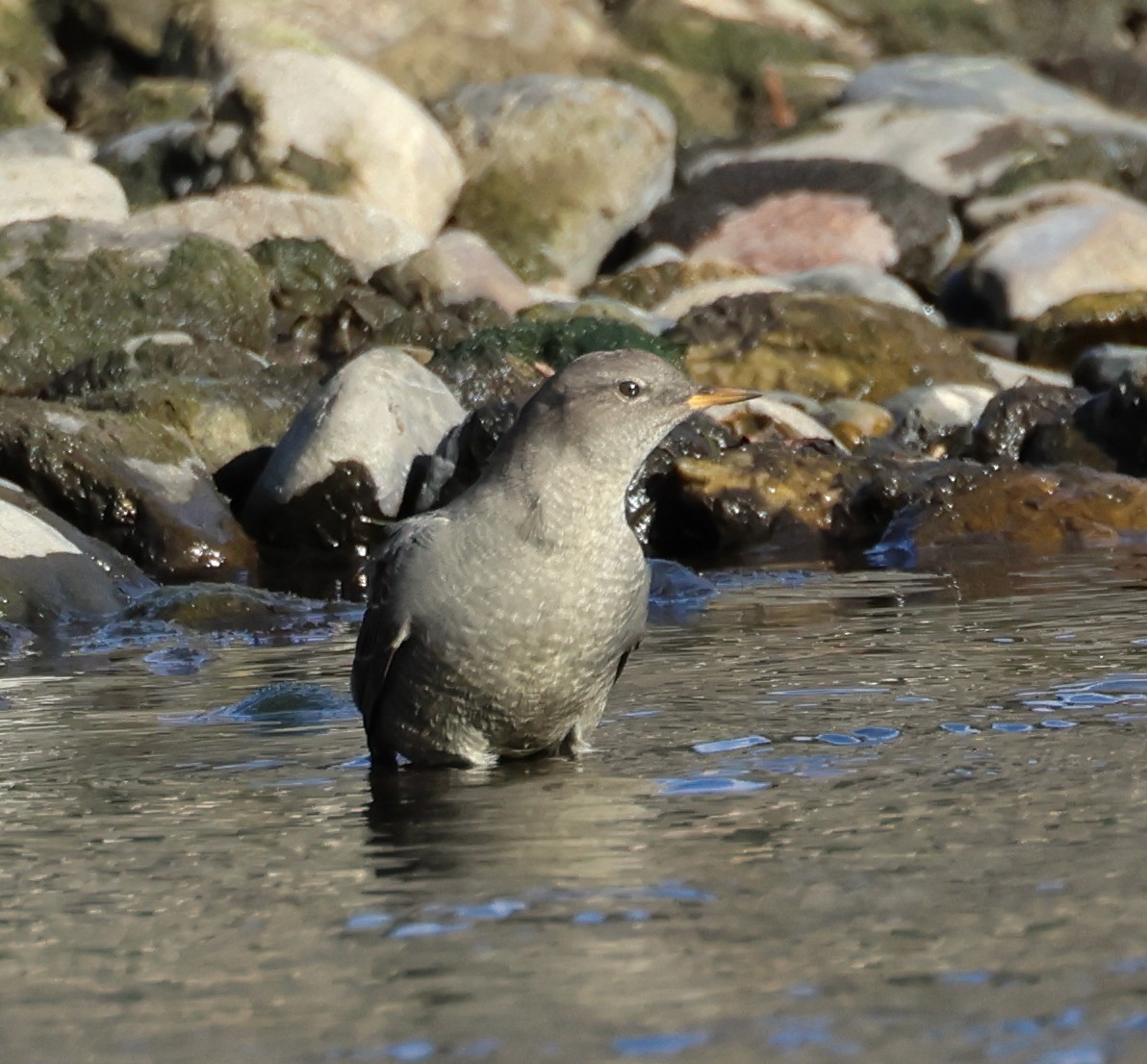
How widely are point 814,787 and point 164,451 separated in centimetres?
839

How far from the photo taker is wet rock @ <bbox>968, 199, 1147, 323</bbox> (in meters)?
19.6

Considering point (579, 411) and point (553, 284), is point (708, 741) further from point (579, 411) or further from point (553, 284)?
point (553, 284)

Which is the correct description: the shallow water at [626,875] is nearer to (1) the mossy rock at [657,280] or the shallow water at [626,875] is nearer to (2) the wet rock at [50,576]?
(2) the wet rock at [50,576]

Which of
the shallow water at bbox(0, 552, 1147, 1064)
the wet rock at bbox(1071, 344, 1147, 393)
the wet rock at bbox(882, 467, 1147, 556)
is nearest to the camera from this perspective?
the shallow water at bbox(0, 552, 1147, 1064)

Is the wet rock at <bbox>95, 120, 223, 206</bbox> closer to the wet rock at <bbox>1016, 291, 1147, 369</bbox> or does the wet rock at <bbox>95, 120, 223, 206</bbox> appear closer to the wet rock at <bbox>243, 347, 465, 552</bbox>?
the wet rock at <bbox>243, 347, 465, 552</bbox>

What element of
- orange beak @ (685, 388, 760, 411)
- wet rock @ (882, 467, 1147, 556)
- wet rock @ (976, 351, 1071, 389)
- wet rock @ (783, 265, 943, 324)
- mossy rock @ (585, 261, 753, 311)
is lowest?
wet rock @ (976, 351, 1071, 389)

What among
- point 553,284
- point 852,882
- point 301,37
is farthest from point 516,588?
point 301,37

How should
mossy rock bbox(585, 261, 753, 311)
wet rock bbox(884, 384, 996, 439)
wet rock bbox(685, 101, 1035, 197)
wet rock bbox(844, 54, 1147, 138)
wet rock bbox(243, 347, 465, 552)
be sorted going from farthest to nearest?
wet rock bbox(844, 54, 1147, 138), wet rock bbox(685, 101, 1035, 197), mossy rock bbox(585, 261, 753, 311), wet rock bbox(884, 384, 996, 439), wet rock bbox(243, 347, 465, 552)

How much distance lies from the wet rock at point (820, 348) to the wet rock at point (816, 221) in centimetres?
406

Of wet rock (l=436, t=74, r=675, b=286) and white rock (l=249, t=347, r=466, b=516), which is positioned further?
wet rock (l=436, t=74, r=675, b=286)

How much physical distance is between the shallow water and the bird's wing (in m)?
0.24

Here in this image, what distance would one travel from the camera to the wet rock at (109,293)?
1609 cm

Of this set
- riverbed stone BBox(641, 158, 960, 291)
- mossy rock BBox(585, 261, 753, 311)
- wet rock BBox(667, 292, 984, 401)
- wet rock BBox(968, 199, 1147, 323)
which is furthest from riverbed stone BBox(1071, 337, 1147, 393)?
riverbed stone BBox(641, 158, 960, 291)

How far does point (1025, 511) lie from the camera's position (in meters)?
11.6
